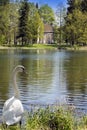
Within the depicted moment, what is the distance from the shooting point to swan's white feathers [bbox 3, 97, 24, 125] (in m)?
11.6

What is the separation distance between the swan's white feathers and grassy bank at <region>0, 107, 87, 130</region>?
0.50 meters

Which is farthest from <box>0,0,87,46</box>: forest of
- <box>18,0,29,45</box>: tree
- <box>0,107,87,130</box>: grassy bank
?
<box>0,107,87,130</box>: grassy bank

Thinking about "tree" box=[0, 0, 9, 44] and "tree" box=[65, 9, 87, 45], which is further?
"tree" box=[0, 0, 9, 44]

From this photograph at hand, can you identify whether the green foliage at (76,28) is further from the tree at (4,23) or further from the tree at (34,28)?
the tree at (4,23)

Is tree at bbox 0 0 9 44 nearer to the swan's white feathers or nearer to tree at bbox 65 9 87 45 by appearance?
tree at bbox 65 9 87 45

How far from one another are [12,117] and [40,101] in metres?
12.8

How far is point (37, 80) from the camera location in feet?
122

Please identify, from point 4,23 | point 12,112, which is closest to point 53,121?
point 12,112

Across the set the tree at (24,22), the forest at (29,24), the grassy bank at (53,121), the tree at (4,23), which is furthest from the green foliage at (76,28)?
the grassy bank at (53,121)

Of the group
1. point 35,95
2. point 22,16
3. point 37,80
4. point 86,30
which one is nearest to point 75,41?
point 86,30

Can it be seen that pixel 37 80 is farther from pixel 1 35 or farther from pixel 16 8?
pixel 16 8

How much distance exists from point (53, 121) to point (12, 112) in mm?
1659

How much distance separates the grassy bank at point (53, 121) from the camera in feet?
40.9

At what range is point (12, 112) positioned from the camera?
38.4 ft
